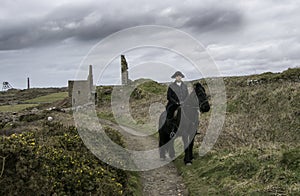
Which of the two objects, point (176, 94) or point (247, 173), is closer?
point (247, 173)

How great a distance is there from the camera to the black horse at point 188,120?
11.6 metres

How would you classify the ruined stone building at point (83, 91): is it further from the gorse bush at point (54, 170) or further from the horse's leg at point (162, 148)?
the gorse bush at point (54, 170)

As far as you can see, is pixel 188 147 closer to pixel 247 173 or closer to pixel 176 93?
pixel 176 93

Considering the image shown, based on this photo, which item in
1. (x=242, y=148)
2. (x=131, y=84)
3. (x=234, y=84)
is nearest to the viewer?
(x=242, y=148)

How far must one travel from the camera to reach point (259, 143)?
1162cm

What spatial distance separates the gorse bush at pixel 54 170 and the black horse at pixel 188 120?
2.56 meters

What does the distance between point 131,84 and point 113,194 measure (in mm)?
25916

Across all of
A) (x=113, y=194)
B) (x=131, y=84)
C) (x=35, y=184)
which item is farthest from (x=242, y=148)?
(x=131, y=84)

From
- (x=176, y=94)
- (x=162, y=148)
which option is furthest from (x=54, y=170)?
(x=162, y=148)

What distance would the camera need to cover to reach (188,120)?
1206 centimetres

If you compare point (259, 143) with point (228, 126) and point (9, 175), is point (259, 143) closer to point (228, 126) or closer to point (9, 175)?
point (228, 126)

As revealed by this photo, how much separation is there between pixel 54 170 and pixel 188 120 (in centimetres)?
571

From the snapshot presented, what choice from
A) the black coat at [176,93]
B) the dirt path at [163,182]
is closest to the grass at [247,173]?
the dirt path at [163,182]

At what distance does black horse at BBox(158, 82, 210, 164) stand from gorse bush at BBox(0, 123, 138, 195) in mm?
2564
